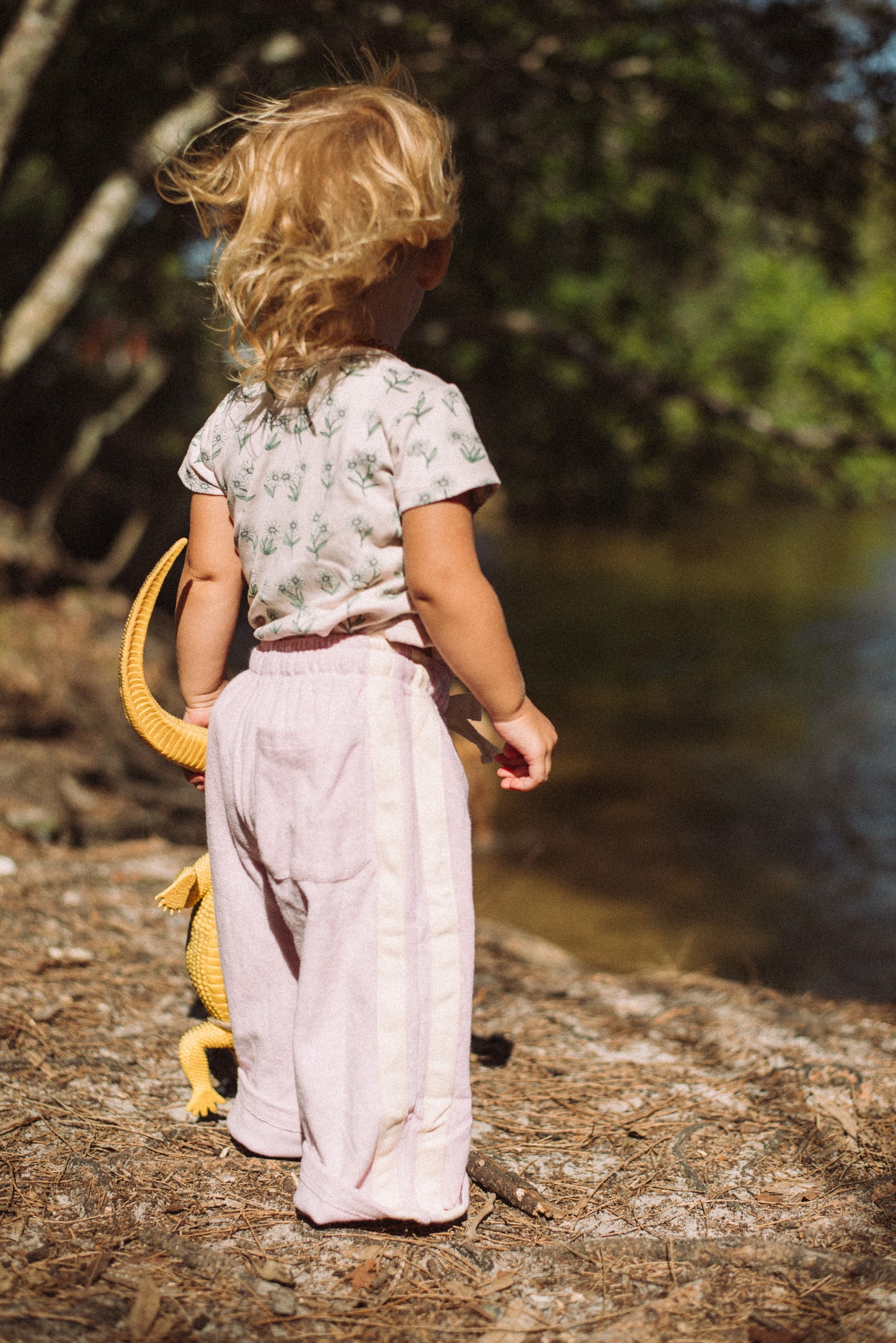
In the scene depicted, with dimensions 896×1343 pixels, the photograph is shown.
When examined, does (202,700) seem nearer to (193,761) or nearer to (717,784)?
(193,761)

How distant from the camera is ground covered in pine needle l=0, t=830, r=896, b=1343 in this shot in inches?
66.2

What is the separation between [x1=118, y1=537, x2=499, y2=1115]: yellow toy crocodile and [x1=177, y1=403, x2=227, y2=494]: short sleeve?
5.4 inches

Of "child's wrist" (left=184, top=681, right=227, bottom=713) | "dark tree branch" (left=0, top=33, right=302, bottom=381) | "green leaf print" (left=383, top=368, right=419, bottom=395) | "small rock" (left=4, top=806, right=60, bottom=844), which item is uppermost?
"dark tree branch" (left=0, top=33, right=302, bottom=381)

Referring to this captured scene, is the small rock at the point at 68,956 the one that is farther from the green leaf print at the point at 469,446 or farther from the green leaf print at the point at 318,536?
the green leaf print at the point at 469,446

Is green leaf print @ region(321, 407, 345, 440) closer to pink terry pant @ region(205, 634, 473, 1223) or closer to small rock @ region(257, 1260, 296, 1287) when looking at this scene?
pink terry pant @ region(205, 634, 473, 1223)

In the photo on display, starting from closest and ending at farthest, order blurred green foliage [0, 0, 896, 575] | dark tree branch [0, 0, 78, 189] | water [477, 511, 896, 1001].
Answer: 1. water [477, 511, 896, 1001]
2. dark tree branch [0, 0, 78, 189]
3. blurred green foliage [0, 0, 896, 575]

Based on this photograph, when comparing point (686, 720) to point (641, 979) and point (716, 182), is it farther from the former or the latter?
point (641, 979)

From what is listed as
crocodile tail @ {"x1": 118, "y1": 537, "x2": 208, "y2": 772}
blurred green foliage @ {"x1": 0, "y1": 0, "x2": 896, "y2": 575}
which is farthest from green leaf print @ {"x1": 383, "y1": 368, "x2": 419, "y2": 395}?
blurred green foliage @ {"x1": 0, "y1": 0, "x2": 896, "y2": 575}

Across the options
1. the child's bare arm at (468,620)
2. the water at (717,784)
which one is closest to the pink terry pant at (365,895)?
the child's bare arm at (468,620)

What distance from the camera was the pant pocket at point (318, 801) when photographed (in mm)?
1801

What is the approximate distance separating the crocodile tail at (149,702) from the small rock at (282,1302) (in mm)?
884

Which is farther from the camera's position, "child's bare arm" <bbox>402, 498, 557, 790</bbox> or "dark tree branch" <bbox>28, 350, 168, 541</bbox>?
"dark tree branch" <bbox>28, 350, 168, 541</bbox>

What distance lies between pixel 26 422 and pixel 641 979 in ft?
38.3

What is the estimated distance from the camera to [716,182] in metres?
8.02
